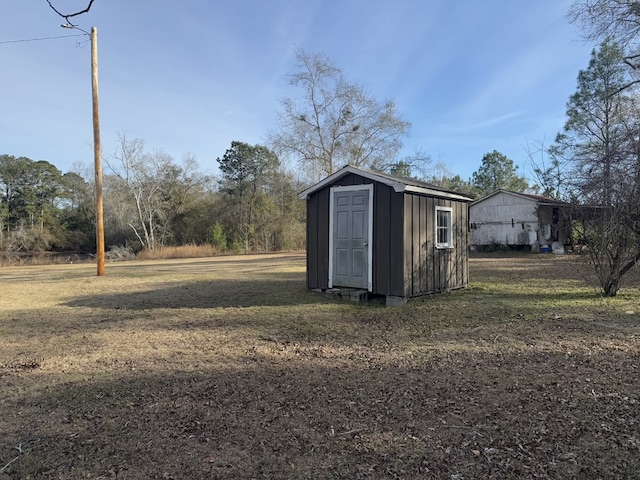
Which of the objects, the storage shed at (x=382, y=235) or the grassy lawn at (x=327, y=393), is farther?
the storage shed at (x=382, y=235)

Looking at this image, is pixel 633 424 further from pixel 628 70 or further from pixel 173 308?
pixel 628 70

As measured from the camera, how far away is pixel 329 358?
15.8 feet

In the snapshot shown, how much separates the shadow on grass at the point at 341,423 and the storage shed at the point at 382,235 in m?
3.82

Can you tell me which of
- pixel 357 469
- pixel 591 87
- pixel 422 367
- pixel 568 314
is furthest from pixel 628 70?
pixel 357 469

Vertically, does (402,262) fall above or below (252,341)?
above

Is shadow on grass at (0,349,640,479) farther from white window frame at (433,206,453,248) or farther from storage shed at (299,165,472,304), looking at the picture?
white window frame at (433,206,453,248)

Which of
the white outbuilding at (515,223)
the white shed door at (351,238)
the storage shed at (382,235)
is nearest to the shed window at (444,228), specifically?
the storage shed at (382,235)

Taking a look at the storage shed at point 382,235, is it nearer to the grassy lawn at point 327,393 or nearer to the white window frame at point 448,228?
the white window frame at point 448,228

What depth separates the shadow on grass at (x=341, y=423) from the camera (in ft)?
8.27

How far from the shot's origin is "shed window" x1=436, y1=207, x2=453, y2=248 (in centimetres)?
911

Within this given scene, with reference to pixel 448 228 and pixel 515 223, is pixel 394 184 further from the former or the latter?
pixel 515 223

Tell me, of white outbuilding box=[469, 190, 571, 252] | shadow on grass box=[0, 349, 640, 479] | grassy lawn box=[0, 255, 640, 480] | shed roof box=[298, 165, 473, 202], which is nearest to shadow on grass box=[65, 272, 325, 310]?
grassy lawn box=[0, 255, 640, 480]

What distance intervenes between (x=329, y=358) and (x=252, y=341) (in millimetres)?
1292

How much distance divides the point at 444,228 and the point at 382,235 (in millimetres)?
1923
